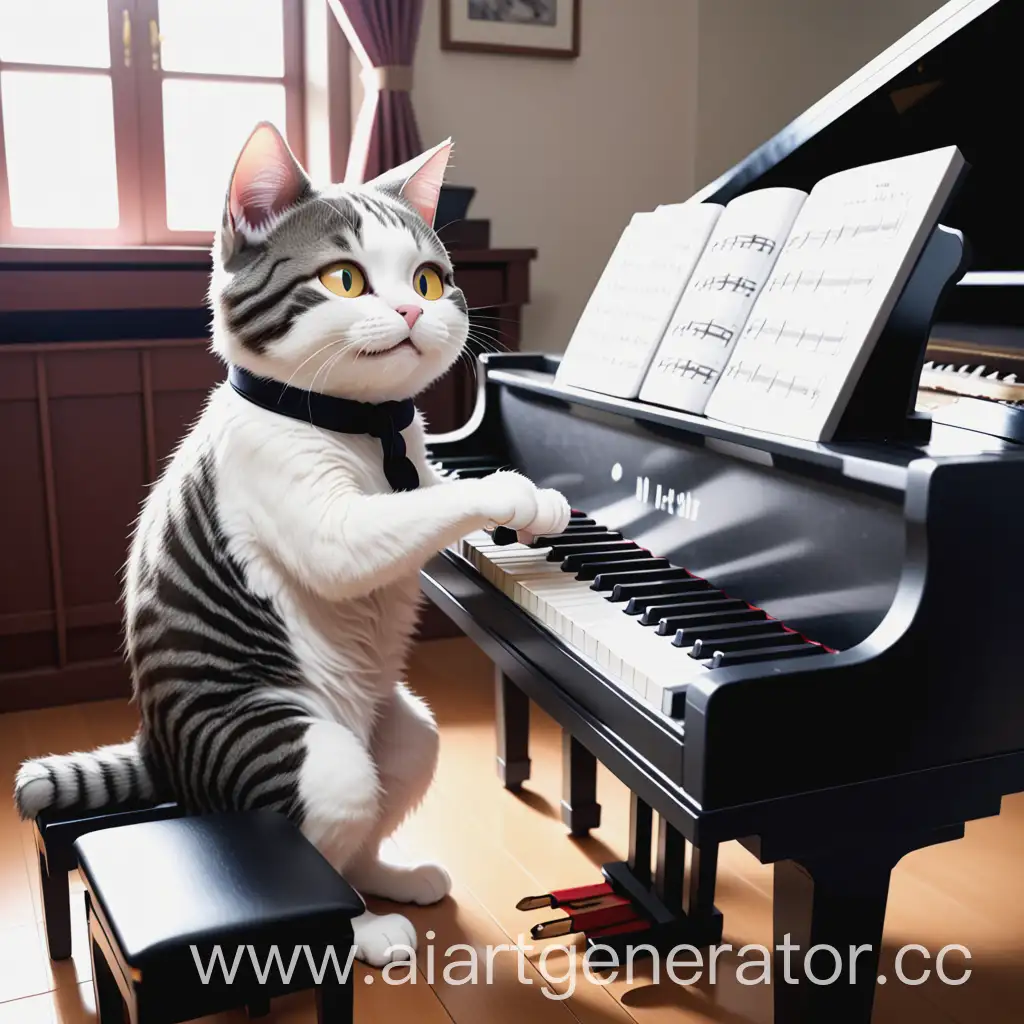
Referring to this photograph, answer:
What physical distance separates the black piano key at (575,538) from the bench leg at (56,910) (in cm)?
84

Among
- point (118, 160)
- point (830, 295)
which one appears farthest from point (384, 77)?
point (830, 295)

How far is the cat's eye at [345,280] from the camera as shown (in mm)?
1367

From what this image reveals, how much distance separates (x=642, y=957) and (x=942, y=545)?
968 mm

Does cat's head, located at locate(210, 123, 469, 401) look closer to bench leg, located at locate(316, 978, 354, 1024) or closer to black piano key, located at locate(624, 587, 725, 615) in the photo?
black piano key, located at locate(624, 587, 725, 615)

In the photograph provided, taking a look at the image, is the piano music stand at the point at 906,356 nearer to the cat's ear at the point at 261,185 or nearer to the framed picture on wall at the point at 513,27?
the cat's ear at the point at 261,185

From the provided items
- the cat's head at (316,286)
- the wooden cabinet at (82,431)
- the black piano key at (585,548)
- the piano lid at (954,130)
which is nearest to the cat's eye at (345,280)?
the cat's head at (316,286)

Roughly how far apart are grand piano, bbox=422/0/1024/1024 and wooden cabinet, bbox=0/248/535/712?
3.86 ft

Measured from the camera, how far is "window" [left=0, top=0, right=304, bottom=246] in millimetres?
2902

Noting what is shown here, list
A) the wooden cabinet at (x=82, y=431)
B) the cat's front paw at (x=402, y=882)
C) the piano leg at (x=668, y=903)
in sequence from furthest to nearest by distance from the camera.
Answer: the wooden cabinet at (x=82, y=431) < the cat's front paw at (x=402, y=882) < the piano leg at (x=668, y=903)

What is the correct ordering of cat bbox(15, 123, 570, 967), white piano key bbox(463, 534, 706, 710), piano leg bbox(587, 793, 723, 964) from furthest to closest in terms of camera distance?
piano leg bbox(587, 793, 723, 964) < cat bbox(15, 123, 570, 967) < white piano key bbox(463, 534, 706, 710)

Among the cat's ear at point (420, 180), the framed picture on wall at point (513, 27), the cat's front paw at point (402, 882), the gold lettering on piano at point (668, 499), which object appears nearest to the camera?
the gold lettering on piano at point (668, 499)

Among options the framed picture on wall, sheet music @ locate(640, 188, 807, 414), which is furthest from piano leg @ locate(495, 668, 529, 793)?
the framed picture on wall

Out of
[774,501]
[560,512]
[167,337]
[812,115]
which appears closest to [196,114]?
[167,337]

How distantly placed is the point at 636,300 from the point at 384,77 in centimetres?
159
